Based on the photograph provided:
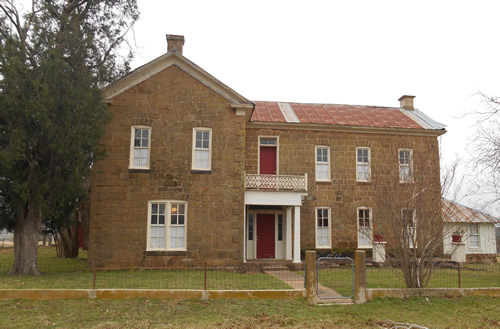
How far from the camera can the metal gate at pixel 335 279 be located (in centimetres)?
1109

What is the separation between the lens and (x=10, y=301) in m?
9.99

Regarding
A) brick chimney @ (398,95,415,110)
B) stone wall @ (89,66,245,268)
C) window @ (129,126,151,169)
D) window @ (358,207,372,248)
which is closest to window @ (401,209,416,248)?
stone wall @ (89,66,245,268)

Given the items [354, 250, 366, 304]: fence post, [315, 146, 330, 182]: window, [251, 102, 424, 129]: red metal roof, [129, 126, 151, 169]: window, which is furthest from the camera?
[251, 102, 424, 129]: red metal roof

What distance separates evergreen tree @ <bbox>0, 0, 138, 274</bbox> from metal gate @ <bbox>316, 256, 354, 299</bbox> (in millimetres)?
8958

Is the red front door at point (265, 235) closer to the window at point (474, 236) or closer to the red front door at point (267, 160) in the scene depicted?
the red front door at point (267, 160)

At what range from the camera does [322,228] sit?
1998cm

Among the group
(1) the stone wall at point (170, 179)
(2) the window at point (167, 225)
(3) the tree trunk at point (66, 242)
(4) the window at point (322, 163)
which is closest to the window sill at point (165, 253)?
(1) the stone wall at point (170, 179)

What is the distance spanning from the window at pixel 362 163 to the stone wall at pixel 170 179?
21.7 ft

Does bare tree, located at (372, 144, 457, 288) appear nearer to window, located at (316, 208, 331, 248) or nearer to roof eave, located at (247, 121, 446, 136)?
window, located at (316, 208, 331, 248)

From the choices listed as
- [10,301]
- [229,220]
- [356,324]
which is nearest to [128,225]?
[229,220]

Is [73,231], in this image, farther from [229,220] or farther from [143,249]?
[229,220]

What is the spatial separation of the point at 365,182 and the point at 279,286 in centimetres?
989

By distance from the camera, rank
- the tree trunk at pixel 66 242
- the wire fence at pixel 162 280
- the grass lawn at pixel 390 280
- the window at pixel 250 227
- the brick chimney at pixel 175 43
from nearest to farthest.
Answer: the wire fence at pixel 162 280
the grass lawn at pixel 390 280
the brick chimney at pixel 175 43
the window at pixel 250 227
the tree trunk at pixel 66 242

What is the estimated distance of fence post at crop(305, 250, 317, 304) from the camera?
34.1ft
